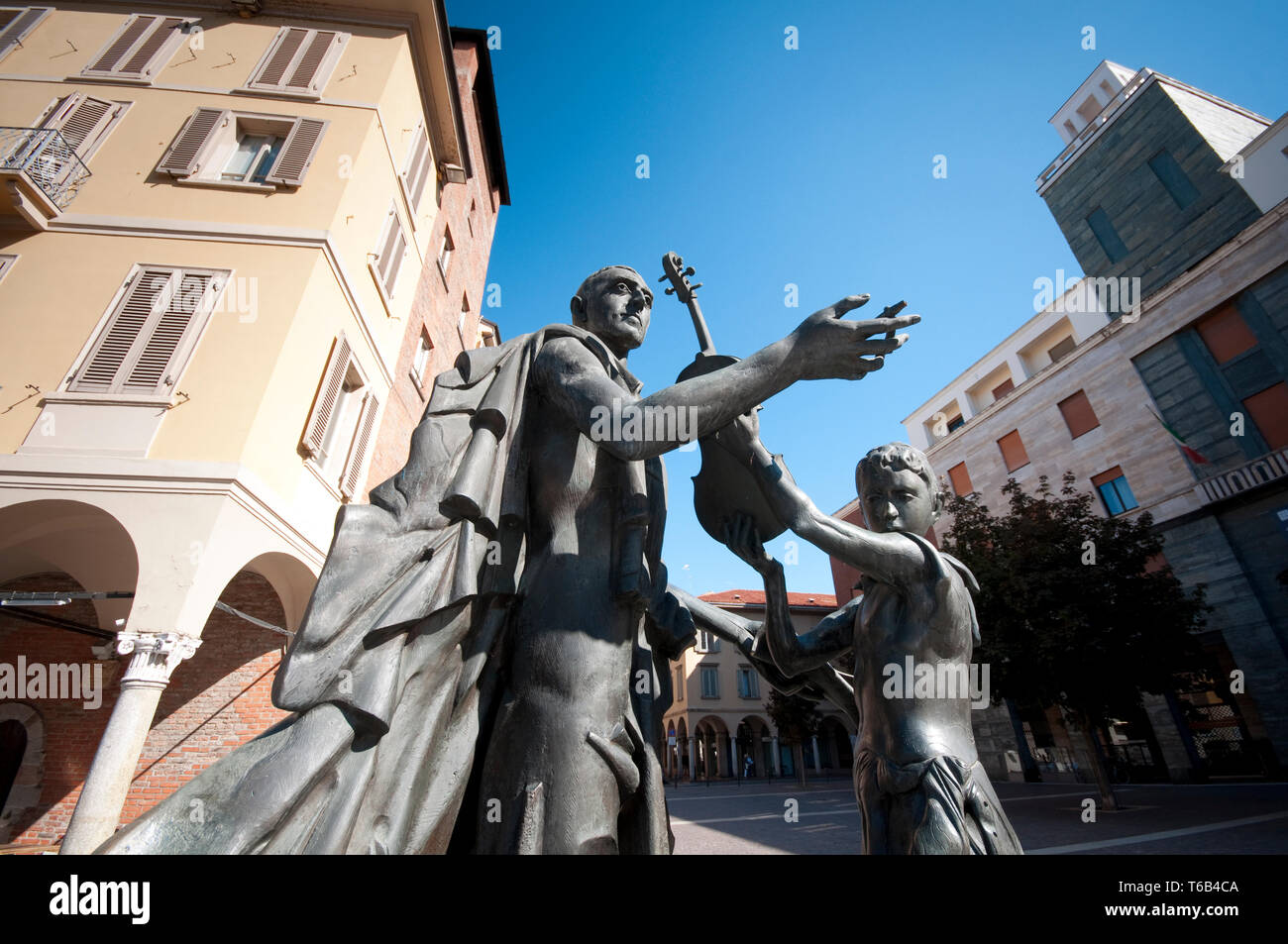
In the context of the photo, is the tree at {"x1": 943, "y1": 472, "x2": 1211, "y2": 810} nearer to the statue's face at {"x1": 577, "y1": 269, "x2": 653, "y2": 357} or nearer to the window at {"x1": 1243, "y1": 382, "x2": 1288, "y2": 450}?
the window at {"x1": 1243, "y1": 382, "x2": 1288, "y2": 450}

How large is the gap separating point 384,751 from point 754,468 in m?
1.36

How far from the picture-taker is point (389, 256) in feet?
38.6

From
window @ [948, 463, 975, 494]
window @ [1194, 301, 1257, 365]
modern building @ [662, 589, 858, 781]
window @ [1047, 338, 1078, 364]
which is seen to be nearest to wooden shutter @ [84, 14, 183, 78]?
window @ [1194, 301, 1257, 365]

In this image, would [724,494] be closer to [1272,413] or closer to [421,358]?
[421,358]

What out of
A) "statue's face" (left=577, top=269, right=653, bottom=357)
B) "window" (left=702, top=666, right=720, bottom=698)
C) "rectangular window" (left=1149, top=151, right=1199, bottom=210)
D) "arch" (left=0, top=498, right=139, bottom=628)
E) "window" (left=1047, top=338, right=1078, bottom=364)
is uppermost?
"rectangular window" (left=1149, top=151, right=1199, bottom=210)

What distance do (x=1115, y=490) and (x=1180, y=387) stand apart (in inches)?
152

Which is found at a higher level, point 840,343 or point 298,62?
point 298,62

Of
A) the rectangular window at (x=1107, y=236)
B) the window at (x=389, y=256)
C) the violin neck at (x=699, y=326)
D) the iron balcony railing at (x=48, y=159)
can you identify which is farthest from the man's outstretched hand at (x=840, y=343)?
the rectangular window at (x=1107, y=236)

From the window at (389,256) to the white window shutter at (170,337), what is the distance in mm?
2855

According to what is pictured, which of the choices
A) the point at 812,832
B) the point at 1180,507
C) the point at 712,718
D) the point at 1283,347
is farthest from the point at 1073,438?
the point at 712,718

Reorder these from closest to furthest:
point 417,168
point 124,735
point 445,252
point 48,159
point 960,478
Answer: point 124,735, point 48,159, point 417,168, point 445,252, point 960,478

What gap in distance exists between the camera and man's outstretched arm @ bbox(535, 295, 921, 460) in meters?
1.38

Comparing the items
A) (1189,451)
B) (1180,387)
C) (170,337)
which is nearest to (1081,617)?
(1189,451)

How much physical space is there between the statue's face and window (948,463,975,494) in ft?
92.1
